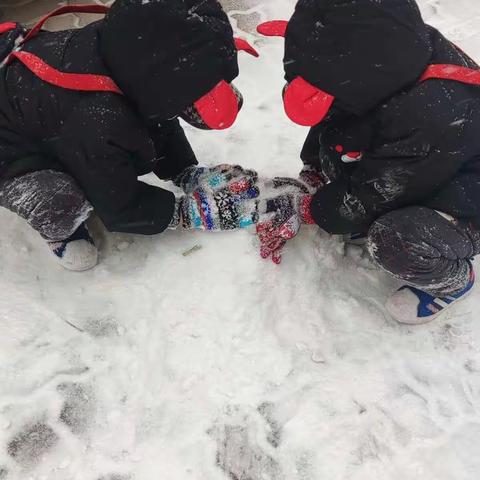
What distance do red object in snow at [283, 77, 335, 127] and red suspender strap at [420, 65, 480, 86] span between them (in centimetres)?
19

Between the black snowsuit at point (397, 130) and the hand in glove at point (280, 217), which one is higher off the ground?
the black snowsuit at point (397, 130)

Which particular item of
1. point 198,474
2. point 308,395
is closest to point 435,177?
point 308,395

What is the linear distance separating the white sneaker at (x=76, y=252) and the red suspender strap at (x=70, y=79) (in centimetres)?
41

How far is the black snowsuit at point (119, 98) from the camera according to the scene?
0.92 meters

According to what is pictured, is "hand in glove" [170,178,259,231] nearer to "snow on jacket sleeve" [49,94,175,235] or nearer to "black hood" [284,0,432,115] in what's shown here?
"snow on jacket sleeve" [49,94,175,235]

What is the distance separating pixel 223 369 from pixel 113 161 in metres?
0.53

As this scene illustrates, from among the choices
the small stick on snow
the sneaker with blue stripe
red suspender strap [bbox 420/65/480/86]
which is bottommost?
the sneaker with blue stripe

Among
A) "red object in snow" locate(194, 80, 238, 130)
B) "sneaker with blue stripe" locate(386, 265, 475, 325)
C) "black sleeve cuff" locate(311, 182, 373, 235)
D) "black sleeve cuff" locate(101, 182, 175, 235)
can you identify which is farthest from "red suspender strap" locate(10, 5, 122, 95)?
"sneaker with blue stripe" locate(386, 265, 475, 325)

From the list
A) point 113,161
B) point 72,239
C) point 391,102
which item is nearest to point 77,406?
point 72,239

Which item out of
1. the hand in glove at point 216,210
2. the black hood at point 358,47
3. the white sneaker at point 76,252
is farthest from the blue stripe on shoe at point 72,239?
the black hood at point 358,47

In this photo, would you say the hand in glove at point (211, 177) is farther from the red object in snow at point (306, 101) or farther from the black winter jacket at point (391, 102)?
the red object in snow at point (306, 101)

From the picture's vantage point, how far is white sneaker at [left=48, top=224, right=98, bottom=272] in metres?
1.26

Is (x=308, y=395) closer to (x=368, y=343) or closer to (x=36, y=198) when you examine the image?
(x=368, y=343)

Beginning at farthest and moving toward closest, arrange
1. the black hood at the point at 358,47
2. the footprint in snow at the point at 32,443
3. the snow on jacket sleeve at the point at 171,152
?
1. the snow on jacket sleeve at the point at 171,152
2. the footprint in snow at the point at 32,443
3. the black hood at the point at 358,47
